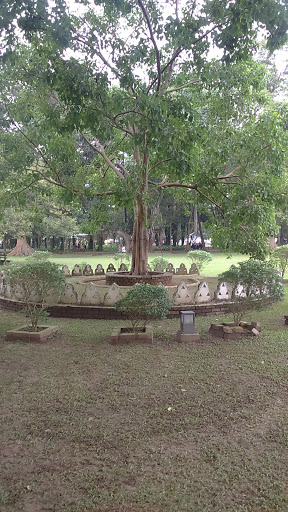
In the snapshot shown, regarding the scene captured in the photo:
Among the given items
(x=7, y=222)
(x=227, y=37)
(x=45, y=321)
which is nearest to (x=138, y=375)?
(x=45, y=321)

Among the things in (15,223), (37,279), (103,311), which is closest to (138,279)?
(103,311)

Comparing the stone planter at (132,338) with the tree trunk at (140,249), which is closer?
the stone planter at (132,338)

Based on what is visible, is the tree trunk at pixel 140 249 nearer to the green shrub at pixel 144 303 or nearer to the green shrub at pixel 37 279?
the green shrub at pixel 37 279

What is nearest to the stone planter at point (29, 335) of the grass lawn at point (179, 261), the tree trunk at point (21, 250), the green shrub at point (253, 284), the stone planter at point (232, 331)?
the stone planter at point (232, 331)

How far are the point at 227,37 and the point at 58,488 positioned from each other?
7.00 meters

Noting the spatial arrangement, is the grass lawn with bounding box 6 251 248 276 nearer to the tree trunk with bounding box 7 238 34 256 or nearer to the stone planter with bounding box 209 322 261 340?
the tree trunk with bounding box 7 238 34 256

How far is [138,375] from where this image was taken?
5.14m

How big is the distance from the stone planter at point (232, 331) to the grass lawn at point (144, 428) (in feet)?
1.93

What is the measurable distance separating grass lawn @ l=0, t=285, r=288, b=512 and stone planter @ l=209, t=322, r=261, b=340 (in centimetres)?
59

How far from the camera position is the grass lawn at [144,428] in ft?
8.86

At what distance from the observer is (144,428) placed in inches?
145

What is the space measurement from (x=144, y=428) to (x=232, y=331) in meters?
3.69

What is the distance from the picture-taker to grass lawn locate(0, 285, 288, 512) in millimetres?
2701

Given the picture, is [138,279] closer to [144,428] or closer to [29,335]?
[29,335]
